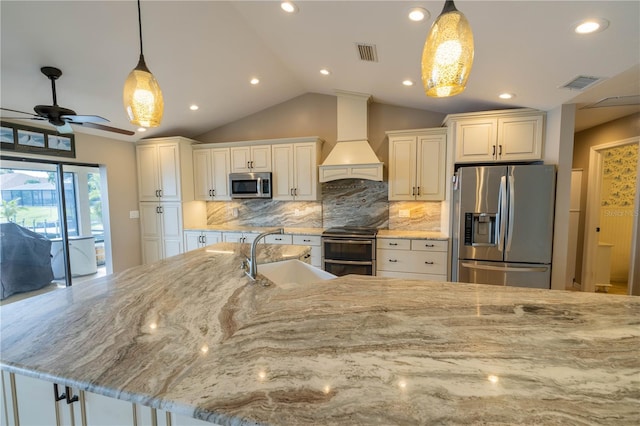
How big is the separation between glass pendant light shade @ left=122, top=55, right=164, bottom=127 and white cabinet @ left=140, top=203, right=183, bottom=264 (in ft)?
10.0

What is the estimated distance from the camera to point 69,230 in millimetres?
3834

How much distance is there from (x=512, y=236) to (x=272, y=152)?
10.9 feet

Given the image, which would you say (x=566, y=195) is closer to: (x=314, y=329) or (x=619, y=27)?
(x=619, y=27)

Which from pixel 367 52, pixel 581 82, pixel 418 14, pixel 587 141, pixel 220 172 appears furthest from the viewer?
pixel 220 172

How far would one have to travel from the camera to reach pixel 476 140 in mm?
3326

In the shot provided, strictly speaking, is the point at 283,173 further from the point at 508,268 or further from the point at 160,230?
the point at 508,268

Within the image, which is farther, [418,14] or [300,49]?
[300,49]

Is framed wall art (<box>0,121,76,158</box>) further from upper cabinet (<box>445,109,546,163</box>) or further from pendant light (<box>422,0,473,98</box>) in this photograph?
upper cabinet (<box>445,109,546,163</box>)

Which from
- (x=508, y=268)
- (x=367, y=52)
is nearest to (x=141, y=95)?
(x=367, y=52)

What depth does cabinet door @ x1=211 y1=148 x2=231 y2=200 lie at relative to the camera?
14.7 feet

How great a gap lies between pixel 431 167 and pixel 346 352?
332cm

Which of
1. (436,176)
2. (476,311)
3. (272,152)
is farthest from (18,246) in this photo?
(436,176)

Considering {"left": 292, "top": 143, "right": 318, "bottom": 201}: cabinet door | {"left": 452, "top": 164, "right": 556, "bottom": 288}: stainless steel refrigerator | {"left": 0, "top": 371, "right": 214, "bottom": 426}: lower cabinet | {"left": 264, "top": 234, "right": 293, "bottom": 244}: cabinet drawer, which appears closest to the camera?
{"left": 0, "top": 371, "right": 214, "bottom": 426}: lower cabinet

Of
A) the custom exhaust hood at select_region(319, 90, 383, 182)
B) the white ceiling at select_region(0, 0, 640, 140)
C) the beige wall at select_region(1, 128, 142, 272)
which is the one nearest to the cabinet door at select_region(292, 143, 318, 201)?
the custom exhaust hood at select_region(319, 90, 383, 182)
